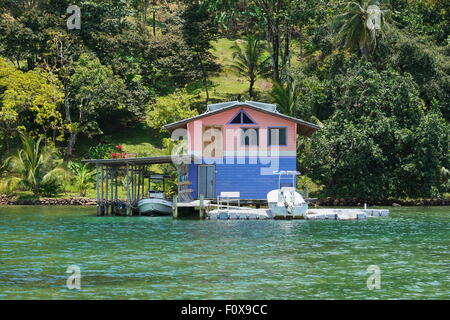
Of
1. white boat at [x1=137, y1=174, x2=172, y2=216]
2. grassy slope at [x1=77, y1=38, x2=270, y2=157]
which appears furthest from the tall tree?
white boat at [x1=137, y1=174, x2=172, y2=216]

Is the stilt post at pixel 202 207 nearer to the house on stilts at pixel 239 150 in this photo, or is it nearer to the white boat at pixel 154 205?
the white boat at pixel 154 205

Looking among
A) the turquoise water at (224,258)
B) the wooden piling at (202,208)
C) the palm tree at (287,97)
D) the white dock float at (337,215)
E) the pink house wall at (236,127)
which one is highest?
the palm tree at (287,97)

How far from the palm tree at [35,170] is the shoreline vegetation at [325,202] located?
39.2 inches

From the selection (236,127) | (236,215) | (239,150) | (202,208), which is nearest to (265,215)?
(236,215)

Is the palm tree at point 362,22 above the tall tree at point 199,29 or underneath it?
underneath

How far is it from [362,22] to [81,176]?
925 inches

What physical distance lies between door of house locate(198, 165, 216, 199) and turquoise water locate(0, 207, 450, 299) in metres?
6.32

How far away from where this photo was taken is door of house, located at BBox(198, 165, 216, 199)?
44.9m

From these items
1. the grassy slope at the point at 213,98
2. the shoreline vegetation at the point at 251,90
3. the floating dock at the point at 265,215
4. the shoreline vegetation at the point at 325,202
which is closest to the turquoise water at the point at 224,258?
the floating dock at the point at 265,215

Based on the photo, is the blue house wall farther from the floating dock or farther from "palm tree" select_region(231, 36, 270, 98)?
"palm tree" select_region(231, 36, 270, 98)

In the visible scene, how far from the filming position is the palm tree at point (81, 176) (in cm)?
5319

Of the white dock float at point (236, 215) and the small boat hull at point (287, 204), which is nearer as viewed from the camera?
the small boat hull at point (287, 204)

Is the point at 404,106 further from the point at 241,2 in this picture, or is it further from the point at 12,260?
the point at 12,260

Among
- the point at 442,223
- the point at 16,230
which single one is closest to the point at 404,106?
the point at 442,223
